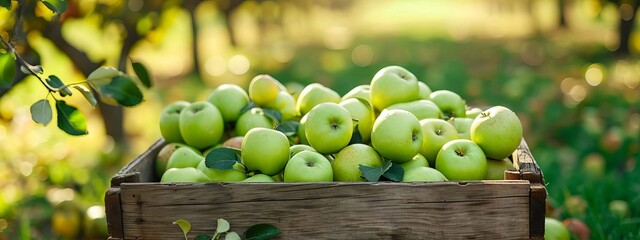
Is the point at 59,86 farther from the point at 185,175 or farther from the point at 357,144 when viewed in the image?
the point at 357,144

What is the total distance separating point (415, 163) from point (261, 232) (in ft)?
1.57

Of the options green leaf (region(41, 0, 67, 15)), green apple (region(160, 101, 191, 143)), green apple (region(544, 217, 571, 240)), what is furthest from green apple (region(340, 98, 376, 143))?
green leaf (region(41, 0, 67, 15))

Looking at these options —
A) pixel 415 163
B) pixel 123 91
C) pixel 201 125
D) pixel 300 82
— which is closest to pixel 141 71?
pixel 123 91

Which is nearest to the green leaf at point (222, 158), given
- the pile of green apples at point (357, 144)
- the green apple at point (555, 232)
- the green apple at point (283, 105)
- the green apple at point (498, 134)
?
the pile of green apples at point (357, 144)

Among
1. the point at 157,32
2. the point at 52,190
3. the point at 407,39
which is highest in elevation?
the point at 157,32

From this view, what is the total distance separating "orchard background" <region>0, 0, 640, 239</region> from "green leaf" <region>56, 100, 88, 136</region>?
27 cm

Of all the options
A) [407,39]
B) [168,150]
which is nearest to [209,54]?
[407,39]

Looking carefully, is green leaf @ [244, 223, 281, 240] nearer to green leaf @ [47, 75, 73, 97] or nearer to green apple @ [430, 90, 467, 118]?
green leaf @ [47, 75, 73, 97]

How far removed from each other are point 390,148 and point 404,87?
410mm

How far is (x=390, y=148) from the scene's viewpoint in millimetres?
2049

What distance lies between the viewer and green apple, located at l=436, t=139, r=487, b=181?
203 centimetres

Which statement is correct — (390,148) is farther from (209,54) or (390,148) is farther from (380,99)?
(209,54)

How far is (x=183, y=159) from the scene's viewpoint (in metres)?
2.25

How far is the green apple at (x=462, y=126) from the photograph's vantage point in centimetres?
230
